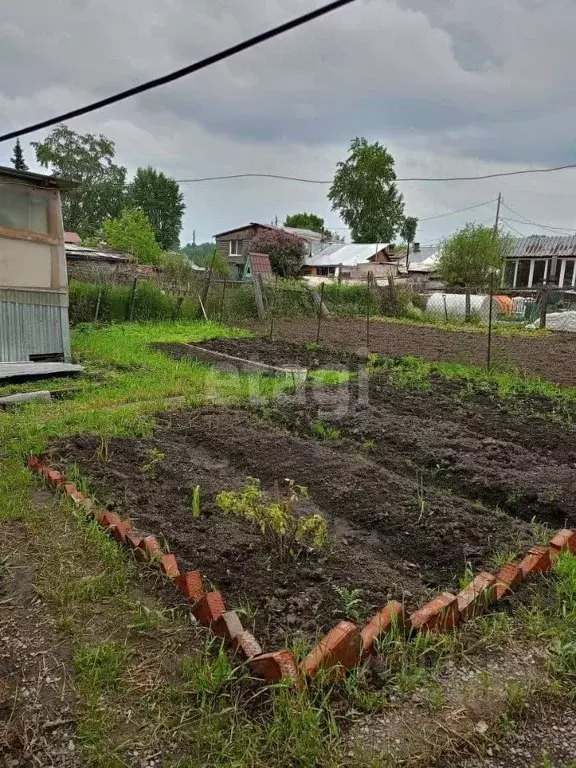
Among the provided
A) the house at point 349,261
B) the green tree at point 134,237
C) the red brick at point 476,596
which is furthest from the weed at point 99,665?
the house at point 349,261

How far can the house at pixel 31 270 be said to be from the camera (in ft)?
24.1

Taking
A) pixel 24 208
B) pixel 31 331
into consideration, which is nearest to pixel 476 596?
pixel 31 331

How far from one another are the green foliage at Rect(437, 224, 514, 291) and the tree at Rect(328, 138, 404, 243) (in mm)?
22347

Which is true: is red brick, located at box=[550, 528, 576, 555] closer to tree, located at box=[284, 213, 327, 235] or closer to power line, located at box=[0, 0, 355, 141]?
power line, located at box=[0, 0, 355, 141]

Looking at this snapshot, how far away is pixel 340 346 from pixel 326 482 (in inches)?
297

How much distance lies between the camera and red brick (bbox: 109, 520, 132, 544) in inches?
108

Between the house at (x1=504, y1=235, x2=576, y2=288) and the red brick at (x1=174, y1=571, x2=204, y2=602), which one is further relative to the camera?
the house at (x1=504, y1=235, x2=576, y2=288)

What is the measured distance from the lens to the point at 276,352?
376 inches

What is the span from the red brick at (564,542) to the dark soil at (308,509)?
161mm

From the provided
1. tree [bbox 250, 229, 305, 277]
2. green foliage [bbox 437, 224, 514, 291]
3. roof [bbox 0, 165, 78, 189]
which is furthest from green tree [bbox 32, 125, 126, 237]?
roof [bbox 0, 165, 78, 189]

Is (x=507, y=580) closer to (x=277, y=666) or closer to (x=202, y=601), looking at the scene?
(x=277, y=666)

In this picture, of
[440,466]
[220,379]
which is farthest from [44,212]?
[440,466]

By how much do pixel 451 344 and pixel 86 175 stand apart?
35.4 m

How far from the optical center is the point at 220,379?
724cm
